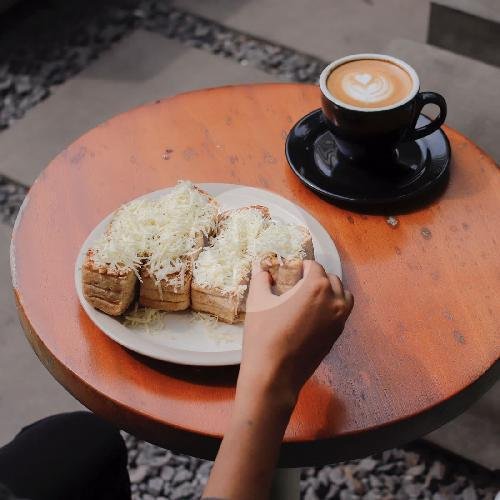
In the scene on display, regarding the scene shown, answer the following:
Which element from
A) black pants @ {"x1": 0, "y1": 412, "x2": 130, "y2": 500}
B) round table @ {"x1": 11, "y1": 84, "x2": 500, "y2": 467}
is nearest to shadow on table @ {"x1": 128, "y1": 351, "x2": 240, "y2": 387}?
round table @ {"x1": 11, "y1": 84, "x2": 500, "y2": 467}

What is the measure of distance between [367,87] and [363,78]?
29 millimetres

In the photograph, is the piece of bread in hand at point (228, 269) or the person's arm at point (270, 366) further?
the piece of bread in hand at point (228, 269)

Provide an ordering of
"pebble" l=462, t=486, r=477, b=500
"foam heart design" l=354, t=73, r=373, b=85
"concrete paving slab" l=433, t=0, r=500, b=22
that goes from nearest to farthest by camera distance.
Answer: "foam heart design" l=354, t=73, r=373, b=85 → "pebble" l=462, t=486, r=477, b=500 → "concrete paving slab" l=433, t=0, r=500, b=22

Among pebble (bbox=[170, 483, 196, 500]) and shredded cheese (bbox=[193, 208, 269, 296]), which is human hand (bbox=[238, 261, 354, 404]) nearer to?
shredded cheese (bbox=[193, 208, 269, 296])

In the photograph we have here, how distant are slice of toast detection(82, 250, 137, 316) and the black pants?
346 millimetres

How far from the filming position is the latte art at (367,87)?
4.52 ft

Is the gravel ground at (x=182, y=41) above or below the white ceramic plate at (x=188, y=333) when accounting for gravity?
below

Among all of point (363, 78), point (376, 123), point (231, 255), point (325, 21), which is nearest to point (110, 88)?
point (325, 21)

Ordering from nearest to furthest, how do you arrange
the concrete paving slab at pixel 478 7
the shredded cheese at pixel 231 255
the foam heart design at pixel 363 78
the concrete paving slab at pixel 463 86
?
the shredded cheese at pixel 231 255
the foam heart design at pixel 363 78
the concrete paving slab at pixel 463 86
the concrete paving slab at pixel 478 7

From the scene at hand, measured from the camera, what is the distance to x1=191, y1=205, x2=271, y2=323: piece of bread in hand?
113cm

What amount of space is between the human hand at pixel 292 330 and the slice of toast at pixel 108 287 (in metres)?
0.21

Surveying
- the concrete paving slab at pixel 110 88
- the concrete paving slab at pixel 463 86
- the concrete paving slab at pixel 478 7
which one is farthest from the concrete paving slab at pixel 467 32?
the concrete paving slab at pixel 110 88

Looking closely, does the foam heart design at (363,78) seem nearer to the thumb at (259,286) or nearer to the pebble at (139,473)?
the thumb at (259,286)

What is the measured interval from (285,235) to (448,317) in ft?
0.95
